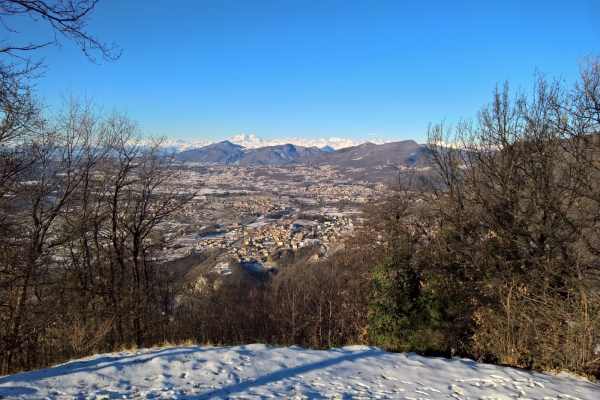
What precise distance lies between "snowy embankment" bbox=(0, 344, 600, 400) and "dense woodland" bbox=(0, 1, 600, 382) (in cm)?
126

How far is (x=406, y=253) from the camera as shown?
369 inches

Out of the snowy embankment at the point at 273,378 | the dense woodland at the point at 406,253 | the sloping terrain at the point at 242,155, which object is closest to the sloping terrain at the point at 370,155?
the sloping terrain at the point at 242,155

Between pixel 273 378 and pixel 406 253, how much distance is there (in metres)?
5.55

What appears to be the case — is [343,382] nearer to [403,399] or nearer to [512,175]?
[403,399]

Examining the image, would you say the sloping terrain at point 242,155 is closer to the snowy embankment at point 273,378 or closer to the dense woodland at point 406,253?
the dense woodland at point 406,253

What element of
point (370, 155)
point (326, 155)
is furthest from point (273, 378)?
point (326, 155)

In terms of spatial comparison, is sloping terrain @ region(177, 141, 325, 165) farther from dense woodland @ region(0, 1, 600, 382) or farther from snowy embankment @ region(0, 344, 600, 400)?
snowy embankment @ region(0, 344, 600, 400)

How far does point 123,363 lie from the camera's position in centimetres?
531

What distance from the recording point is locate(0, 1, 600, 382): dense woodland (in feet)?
23.4

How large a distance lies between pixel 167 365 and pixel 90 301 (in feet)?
20.1

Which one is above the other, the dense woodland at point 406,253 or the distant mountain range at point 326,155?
the distant mountain range at point 326,155

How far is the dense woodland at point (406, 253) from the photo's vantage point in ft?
23.4

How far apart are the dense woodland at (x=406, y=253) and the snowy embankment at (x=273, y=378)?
4.14 feet

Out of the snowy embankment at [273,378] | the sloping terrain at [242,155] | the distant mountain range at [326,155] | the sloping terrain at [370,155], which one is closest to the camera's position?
the snowy embankment at [273,378]
